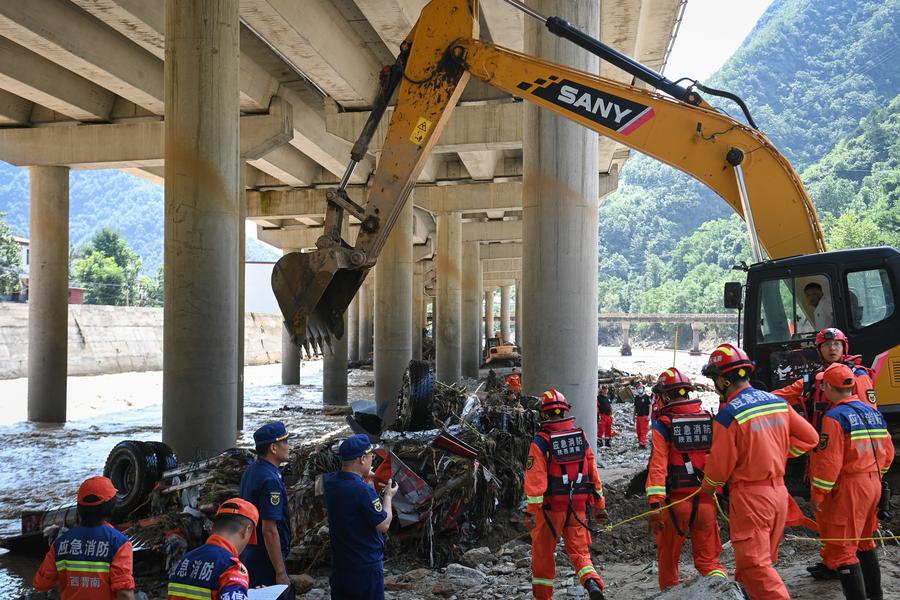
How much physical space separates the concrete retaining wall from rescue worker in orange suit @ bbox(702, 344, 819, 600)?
28.3 meters

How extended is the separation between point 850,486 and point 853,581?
654 mm

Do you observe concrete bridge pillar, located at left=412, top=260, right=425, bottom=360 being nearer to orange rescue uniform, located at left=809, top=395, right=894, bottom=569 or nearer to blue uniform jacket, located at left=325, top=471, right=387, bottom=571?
orange rescue uniform, located at left=809, top=395, right=894, bottom=569

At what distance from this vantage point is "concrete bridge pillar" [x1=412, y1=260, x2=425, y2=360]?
38391 mm

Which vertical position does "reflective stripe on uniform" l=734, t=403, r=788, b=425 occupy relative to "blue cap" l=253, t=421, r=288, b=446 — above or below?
above

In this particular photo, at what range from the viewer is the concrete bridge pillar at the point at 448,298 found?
30422 mm

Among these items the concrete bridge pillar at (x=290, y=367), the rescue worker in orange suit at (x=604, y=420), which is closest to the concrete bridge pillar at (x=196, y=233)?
the rescue worker in orange suit at (x=604, y=420)

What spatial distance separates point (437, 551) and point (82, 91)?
14671mm

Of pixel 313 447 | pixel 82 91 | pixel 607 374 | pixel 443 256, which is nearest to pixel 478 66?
pixel 313 447

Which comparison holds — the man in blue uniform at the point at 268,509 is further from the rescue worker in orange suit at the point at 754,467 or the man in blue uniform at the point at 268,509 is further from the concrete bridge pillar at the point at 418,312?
the concrete bridge pillar at the point at 418,312

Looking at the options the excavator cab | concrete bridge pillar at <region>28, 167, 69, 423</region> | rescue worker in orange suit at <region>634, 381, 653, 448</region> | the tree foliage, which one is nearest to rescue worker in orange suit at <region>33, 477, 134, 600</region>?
the excavator cab

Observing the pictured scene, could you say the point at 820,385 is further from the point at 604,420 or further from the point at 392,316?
the point at 392,316

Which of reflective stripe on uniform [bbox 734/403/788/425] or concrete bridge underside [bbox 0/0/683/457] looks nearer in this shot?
reflective stripe on uniform [bbox 734/403/788/425]

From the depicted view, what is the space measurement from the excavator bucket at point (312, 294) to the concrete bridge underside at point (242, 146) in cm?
218

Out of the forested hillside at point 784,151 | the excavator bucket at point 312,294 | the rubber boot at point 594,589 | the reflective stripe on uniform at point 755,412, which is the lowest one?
the rubber boot at point 594,589
